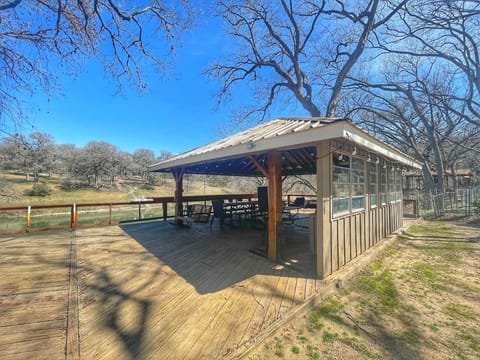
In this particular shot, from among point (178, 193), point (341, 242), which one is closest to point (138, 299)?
point (341, 242)

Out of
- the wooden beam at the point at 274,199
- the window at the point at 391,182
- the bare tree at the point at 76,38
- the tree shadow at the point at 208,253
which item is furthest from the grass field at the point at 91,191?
the wooden beam at the point at 274,199

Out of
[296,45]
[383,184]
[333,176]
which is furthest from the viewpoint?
[296,45]

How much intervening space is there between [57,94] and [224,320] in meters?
4.80

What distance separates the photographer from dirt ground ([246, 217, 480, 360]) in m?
1.97

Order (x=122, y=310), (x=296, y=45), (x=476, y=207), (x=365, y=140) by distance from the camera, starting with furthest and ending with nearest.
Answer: (x=296, y=45) → (x=476, y=207) → (x=365, y=140) → (x=122, y=310)

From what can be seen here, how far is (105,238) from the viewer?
565 cm

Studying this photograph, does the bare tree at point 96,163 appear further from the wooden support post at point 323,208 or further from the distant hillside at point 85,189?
the wooden support post at point 323,208

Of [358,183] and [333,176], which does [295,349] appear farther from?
[358,183]

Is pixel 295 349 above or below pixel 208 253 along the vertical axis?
below

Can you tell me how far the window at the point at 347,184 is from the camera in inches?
140

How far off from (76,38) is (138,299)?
187 inches

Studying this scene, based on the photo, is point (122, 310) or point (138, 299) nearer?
point (122, 310)

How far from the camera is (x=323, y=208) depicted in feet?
10.4

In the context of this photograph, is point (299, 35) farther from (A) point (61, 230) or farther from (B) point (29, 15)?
(A) point (61, 230)
